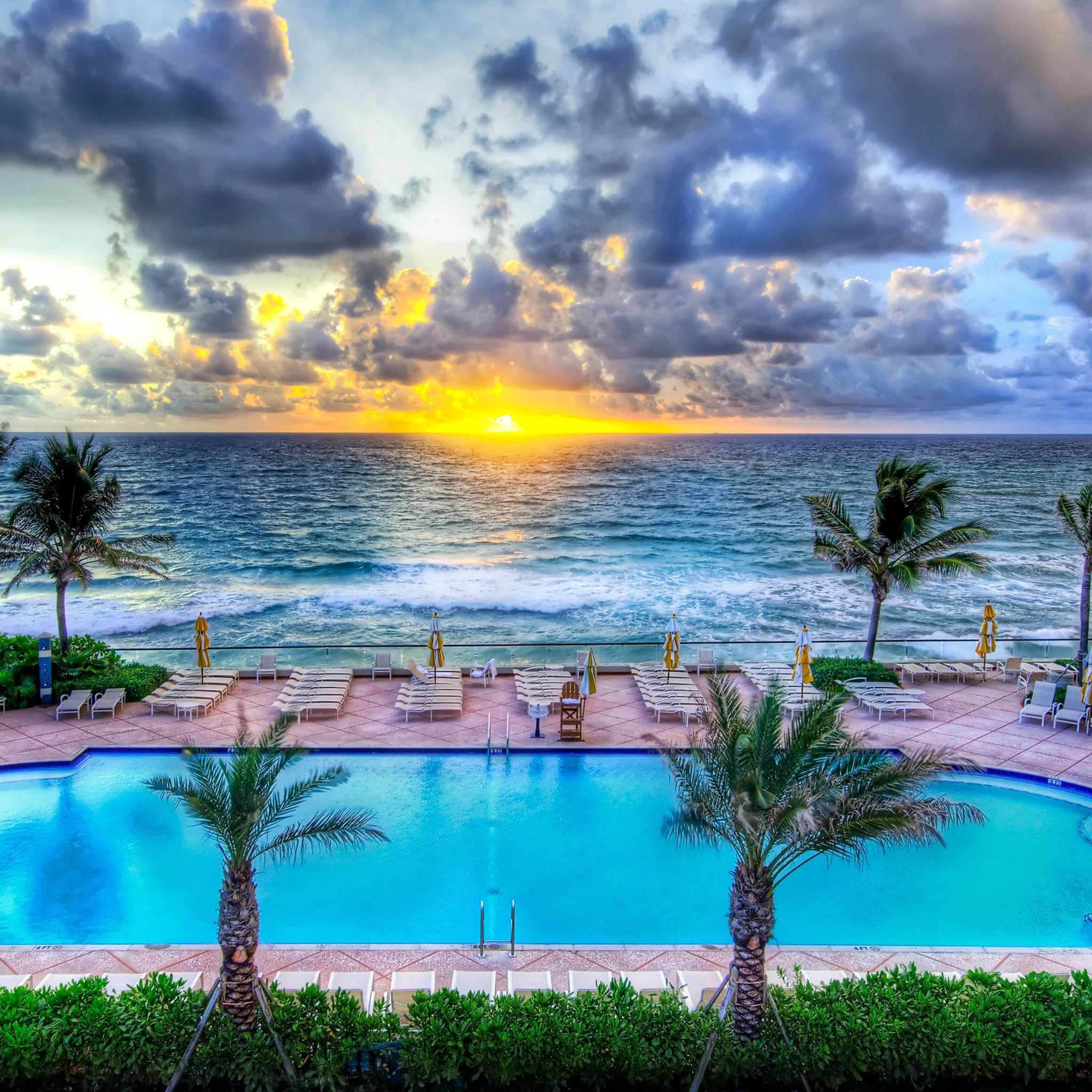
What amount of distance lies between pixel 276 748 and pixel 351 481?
283 feet

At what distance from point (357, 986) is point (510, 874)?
358cm

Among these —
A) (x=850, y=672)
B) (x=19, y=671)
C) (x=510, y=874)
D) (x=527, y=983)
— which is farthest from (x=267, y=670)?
(x=850, y=672)

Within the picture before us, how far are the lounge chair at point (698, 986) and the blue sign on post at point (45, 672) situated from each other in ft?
47.8

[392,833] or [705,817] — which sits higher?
[705,817]

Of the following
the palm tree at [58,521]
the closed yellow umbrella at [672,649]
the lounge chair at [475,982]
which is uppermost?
the palm tree at [58,521]

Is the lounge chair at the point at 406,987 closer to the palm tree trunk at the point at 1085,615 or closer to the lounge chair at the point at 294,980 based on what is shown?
the lounge chair at the point at 294,980

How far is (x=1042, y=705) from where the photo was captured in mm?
17031

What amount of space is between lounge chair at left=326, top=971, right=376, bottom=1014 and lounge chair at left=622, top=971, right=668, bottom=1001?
254 centimetres

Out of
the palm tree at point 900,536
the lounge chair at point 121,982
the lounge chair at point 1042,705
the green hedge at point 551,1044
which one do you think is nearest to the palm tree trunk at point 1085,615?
the palm tree at point 900,536

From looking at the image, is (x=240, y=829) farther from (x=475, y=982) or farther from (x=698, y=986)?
(x=698, y=986)

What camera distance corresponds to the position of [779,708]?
301 inches

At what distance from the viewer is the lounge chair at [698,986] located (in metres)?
8.23

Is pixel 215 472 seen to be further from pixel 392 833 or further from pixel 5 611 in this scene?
pixel 392 833

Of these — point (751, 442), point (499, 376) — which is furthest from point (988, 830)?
point (751, 442)
